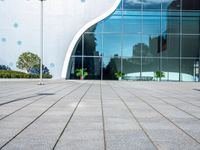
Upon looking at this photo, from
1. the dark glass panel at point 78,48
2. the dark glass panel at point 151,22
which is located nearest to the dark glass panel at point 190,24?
the dark glass panel at point 151,22

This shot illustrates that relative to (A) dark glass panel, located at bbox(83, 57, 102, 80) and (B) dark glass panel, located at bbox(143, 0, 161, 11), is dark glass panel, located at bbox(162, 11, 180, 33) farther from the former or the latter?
(A) dark glass panel, located at bbox(83, 57, 102, 80)

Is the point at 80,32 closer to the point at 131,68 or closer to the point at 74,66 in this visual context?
the point at 74,66

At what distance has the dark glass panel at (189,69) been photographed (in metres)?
37.3

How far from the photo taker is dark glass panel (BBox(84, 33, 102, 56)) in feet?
123

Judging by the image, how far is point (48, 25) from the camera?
126 feet

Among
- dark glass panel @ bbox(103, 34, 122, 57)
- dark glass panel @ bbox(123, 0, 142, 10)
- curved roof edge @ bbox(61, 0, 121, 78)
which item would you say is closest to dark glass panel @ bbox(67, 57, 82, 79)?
curved roof edge @ bbox(61, 0, 121, 78)

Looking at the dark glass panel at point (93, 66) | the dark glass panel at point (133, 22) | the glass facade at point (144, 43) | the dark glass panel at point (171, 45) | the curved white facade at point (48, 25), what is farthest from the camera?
the curved white facade at point (48, 25)

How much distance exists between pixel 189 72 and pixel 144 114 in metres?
30.1

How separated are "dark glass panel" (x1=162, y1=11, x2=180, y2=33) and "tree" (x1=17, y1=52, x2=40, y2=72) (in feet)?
49.2

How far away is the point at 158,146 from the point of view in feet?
17.3

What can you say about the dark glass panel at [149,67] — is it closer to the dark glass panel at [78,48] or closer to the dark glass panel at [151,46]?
the dark glass panel at [151,46]

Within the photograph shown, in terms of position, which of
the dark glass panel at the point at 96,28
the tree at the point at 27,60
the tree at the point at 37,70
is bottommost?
the tree at the point at 37,70

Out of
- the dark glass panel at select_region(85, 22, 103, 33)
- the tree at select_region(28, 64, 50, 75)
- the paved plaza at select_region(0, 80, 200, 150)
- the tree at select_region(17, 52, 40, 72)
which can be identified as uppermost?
the dark glass panel at select_region(85, 22, 103, 33)

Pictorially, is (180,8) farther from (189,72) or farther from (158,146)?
(158,146)
